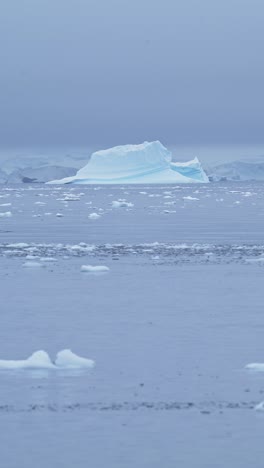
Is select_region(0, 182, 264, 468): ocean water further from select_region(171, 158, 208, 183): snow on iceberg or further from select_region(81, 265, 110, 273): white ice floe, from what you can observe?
select_region(171, 158, 208, 183): snow on iceberg

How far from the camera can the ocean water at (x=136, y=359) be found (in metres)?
6.82

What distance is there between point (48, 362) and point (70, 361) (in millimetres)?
162

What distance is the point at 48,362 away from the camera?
29.5 ft

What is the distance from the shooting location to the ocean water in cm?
682

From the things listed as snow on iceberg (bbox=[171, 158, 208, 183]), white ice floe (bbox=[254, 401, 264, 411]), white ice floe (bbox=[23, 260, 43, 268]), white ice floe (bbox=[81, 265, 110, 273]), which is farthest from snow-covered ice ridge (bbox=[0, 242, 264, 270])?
snow on iceberg (bbox=[171, 158, 208, 183])

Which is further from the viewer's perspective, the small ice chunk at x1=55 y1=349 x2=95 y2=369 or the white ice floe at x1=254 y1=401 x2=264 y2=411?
the small ice chunk at x1=55 y1=349 x2=95 y2=369

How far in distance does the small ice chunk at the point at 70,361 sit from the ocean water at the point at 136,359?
0.34ft

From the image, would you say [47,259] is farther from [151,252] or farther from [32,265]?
[151,252]

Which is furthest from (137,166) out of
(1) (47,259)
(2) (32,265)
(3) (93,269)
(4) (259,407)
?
(4) (259,407)

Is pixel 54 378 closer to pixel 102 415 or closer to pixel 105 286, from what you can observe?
pixel 102 415

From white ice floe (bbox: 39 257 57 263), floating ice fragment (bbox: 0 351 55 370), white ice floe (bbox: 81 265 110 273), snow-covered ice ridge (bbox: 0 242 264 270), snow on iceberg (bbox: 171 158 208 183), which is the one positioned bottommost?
floating ice fragment (bbox: 0 351 55 370)

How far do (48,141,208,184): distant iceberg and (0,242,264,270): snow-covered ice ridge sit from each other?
65.0 metres

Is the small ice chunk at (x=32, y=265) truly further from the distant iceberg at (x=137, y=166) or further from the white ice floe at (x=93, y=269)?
the distant iceberg at (x=137, y=166)

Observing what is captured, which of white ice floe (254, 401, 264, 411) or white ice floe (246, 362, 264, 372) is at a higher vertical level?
white ice floe (246, 362, 264, 372)
